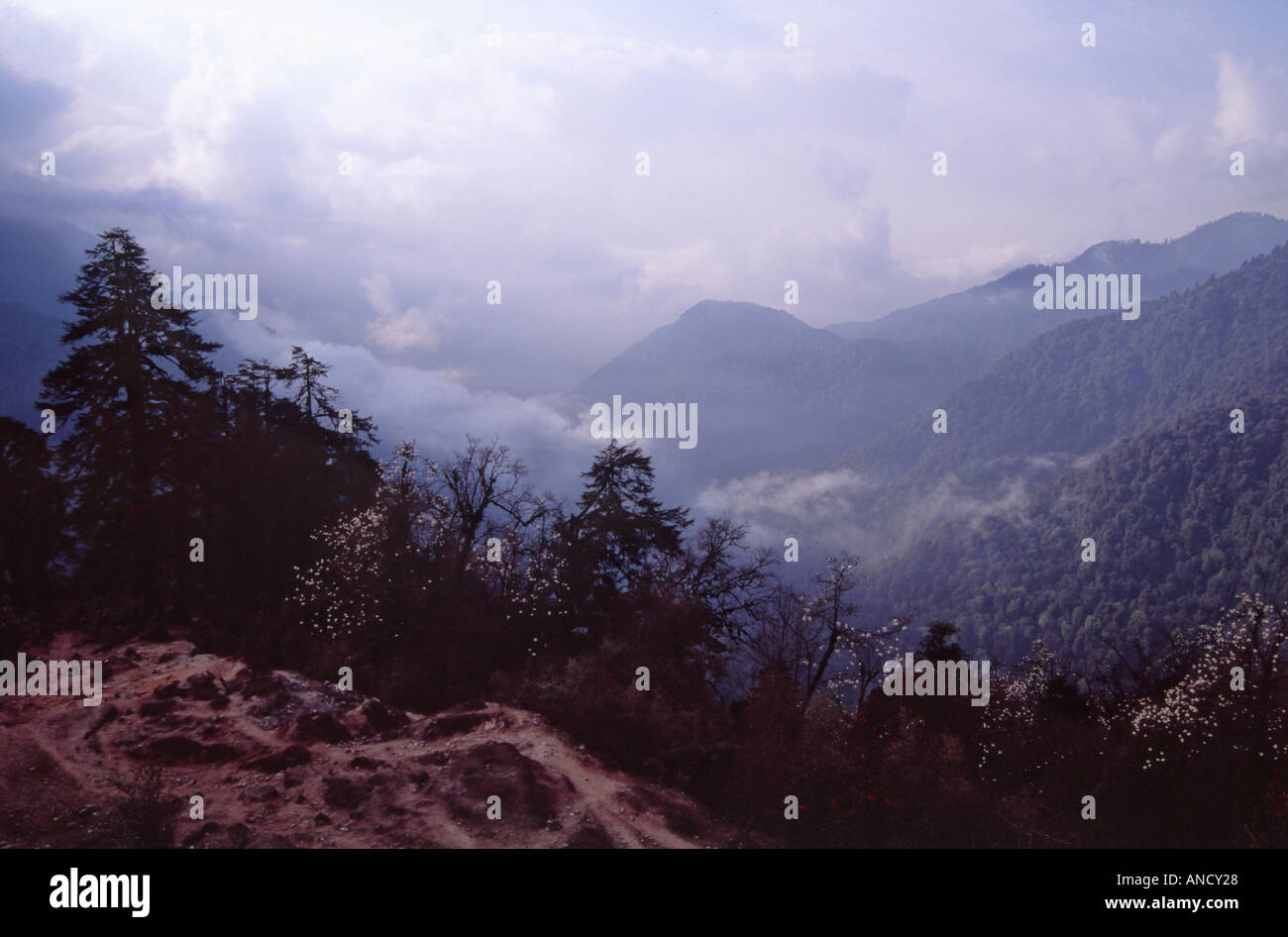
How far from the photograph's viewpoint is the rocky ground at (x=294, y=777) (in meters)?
12.7

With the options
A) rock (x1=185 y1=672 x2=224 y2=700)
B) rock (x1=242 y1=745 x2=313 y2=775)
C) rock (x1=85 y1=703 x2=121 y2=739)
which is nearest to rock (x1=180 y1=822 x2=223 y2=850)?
rock (x1=242 y1=745 x2=313 y2=775)

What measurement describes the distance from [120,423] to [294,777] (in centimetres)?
1972

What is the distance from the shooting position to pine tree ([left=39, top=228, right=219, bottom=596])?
25.8m

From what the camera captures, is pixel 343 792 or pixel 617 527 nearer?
pixel 343 792

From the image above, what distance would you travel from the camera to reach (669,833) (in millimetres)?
13891

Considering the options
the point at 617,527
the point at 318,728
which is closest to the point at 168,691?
the point at 318,728

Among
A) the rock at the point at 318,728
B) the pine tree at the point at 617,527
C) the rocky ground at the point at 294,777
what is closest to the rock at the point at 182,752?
the rocky ground at the point at 294,777

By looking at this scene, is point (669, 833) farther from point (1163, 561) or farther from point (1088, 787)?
point (1163, 561)

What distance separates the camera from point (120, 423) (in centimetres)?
2627

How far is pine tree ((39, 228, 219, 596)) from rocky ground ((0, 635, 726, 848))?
9824 millimetres

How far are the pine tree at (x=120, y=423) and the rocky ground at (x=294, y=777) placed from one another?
32.2ft

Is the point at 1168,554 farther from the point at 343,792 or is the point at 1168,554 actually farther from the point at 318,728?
the point at 343,792
